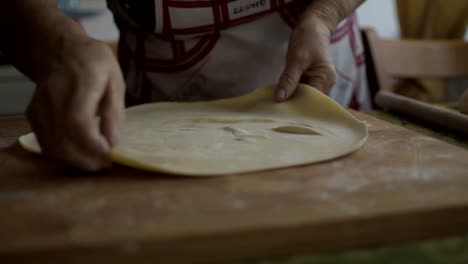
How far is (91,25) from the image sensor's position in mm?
2180

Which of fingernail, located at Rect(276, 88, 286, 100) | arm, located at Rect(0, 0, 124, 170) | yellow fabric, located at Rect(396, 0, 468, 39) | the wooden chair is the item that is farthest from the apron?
yellow fabric, located at Rect(396, 0, 468, 39)

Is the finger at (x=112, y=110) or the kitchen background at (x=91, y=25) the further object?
the kitchen background at (x=91, y=25)

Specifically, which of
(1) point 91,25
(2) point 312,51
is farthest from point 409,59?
(1) point 91,25

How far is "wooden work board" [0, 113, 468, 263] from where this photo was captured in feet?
1.36

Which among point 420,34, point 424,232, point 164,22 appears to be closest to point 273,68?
point 164,22

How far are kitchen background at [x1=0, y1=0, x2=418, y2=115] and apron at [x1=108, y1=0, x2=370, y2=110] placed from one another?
1.86ft

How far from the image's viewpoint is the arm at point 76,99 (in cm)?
54

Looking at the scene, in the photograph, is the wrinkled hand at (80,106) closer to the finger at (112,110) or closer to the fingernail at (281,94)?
the finger at (112,110)

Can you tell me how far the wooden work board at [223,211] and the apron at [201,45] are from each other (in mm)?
454

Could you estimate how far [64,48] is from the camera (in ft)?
1.97

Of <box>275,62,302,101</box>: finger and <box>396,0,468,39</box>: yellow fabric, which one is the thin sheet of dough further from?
<box>396,0,468,39</box>: yellow fabric

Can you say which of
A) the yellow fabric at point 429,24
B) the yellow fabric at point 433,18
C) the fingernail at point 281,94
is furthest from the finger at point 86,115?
the yellow fabric at point 433,18

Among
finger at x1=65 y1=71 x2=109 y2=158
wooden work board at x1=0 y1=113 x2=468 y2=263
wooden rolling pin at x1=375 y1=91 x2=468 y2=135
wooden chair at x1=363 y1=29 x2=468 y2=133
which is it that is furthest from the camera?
wooden chair at x1=363 y1=29 x2=468 y2=133

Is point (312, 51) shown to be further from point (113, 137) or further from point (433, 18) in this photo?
point (433, 18)
